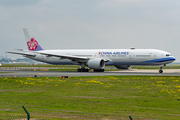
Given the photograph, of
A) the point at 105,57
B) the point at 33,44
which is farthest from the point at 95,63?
the point at 33,44

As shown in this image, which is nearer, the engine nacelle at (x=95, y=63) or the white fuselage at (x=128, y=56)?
the white fuselage at (x=128, y=56)

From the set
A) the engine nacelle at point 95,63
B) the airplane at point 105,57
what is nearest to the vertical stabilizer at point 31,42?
the airplane at point 105,57

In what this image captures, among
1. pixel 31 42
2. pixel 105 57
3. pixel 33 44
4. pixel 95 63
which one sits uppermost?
pixel 31 42

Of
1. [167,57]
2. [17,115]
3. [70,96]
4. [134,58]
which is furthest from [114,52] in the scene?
[17,115]

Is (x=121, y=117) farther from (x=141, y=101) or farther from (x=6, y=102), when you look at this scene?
(x=6, y=102)

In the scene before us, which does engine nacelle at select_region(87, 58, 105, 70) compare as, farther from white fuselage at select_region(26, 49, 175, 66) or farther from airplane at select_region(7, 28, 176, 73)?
white fuselage at select_region(26, 49, 175, 66)

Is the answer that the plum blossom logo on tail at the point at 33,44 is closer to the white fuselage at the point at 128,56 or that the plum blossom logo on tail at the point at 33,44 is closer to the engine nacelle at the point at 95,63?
the white fuselage at the point at 128,56

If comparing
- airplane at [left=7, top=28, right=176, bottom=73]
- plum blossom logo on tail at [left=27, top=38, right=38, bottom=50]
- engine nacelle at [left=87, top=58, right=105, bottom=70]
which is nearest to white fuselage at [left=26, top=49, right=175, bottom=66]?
→ airplane at [left=7, top=28, right=176, bottom=73]

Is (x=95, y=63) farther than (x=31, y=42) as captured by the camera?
No

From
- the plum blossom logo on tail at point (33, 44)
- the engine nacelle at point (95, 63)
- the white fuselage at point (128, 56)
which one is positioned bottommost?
the engine nacelle at point (95, 63)

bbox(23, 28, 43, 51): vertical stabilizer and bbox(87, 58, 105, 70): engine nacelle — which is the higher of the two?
bbox(23, 28, 43, 51): vertical stabilizer

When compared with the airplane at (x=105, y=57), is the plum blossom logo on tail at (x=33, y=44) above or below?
above

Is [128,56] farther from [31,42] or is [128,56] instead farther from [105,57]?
[31,42]

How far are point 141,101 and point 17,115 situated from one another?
9.05 meters
